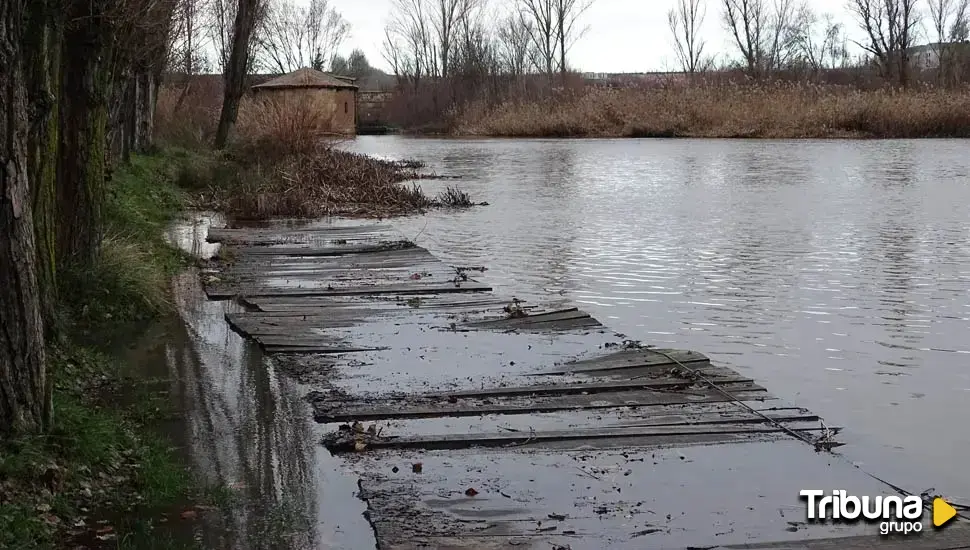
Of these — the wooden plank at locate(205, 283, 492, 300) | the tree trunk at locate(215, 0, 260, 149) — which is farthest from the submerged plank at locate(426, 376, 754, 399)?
the tree trunk at locate(215, 0, 260, 149)

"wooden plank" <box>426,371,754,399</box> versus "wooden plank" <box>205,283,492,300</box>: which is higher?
"wooden plank" <box>205,283,492,300</box>

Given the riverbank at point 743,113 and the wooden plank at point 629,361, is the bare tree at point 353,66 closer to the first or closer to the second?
the riverbank at point 743,113

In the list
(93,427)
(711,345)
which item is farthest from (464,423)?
(711,345)

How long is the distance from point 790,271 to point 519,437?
21.6 ft

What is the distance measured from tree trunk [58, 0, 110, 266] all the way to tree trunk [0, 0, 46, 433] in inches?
131

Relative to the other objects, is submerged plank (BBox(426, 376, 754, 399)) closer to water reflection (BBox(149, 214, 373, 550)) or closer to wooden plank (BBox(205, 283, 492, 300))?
water reflection (BBox(149, 214, 373, 550))

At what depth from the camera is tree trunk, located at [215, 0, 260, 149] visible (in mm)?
25188

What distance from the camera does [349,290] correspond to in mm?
9859

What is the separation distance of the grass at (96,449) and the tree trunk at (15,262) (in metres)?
0.18

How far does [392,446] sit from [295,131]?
17750 millimetres

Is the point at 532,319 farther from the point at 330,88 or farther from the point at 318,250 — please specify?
the point at 330,88

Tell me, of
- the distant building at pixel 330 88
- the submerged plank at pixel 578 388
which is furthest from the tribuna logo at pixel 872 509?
the distant building at pixel 330 88

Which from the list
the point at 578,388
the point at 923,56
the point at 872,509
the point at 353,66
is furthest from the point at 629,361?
the point at 353,66

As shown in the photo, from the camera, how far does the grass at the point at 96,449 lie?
4.18 m
